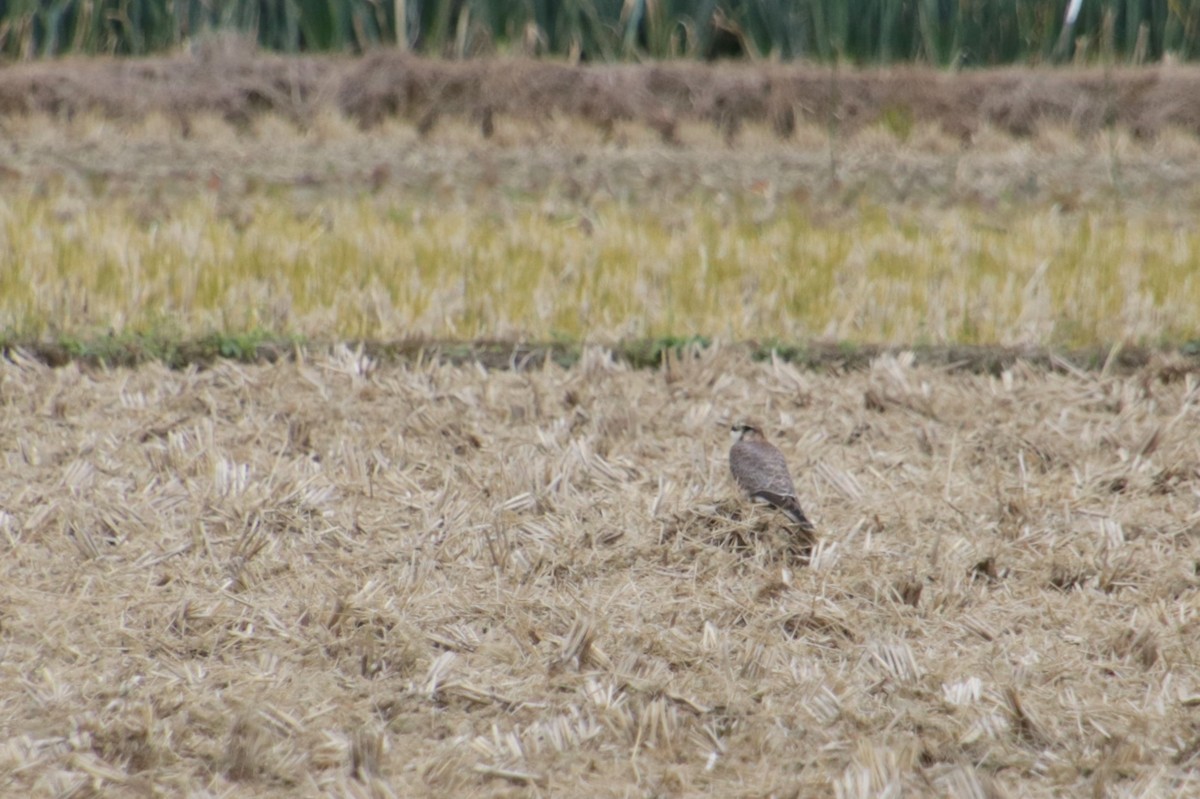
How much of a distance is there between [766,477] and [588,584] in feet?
1.48

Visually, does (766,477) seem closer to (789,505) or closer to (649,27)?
(789,505)

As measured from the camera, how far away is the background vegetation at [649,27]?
363 inches

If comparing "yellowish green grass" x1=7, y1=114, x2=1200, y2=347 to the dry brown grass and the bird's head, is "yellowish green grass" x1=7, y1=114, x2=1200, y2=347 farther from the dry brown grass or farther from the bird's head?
the bird's head

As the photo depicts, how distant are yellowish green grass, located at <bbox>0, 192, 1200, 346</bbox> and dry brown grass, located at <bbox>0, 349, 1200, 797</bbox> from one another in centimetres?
40

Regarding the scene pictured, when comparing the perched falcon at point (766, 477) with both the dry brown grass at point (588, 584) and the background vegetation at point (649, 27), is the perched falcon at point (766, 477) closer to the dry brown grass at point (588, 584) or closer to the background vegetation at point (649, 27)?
the dry brown grass at point (588, 584)

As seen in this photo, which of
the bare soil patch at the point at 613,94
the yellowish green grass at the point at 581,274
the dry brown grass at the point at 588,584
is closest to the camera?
the dry brown grass at the point at 588,584

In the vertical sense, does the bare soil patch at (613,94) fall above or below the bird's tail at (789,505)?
above

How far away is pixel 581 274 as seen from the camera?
500cm

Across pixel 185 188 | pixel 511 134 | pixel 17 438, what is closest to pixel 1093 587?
pixel 17 438

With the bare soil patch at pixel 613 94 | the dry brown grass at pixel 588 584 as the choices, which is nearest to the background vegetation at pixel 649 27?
the bare soil patch at pixel 613 94

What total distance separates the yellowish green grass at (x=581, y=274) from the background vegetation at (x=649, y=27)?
334cm

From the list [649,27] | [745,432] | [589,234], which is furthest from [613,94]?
[745,432]

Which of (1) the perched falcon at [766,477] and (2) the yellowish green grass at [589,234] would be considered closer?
(1) the perched falcon at [766,477]

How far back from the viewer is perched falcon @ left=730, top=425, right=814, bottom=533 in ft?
9.62
